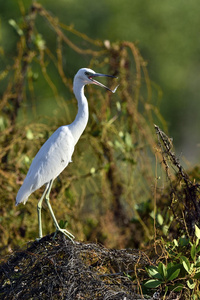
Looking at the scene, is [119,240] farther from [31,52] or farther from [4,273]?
[4,273]

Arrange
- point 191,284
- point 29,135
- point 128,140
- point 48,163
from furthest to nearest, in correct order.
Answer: point 128,140, point 29,135, point 48,163, point 191,284

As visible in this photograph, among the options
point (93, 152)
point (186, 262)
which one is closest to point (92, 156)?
point (93, 152)

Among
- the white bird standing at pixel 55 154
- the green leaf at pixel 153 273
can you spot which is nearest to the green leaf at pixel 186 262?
the green leaf at pixel 153 273

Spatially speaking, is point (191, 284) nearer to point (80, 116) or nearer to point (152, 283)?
point (152, 283)

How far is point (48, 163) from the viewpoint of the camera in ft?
9.39

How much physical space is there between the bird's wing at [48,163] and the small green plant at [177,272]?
0.73 m

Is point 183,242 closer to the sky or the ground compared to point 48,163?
closer to the ground

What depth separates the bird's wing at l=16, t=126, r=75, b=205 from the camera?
9.41 feet

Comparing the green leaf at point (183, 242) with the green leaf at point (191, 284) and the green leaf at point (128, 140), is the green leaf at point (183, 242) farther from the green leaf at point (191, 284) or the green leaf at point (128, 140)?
the green leaf at point (128, 140)

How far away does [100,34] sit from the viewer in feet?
43.7

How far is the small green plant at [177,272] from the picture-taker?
87.7 inches

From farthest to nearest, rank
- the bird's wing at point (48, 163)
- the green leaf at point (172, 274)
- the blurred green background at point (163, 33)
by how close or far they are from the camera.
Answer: the blurred green background at point (163, 33) < the bird's wing at point (48, 163) < the green leaf at point (172, 274)

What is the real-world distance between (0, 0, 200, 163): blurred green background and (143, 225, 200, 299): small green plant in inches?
400

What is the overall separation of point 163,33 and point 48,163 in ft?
36.2
